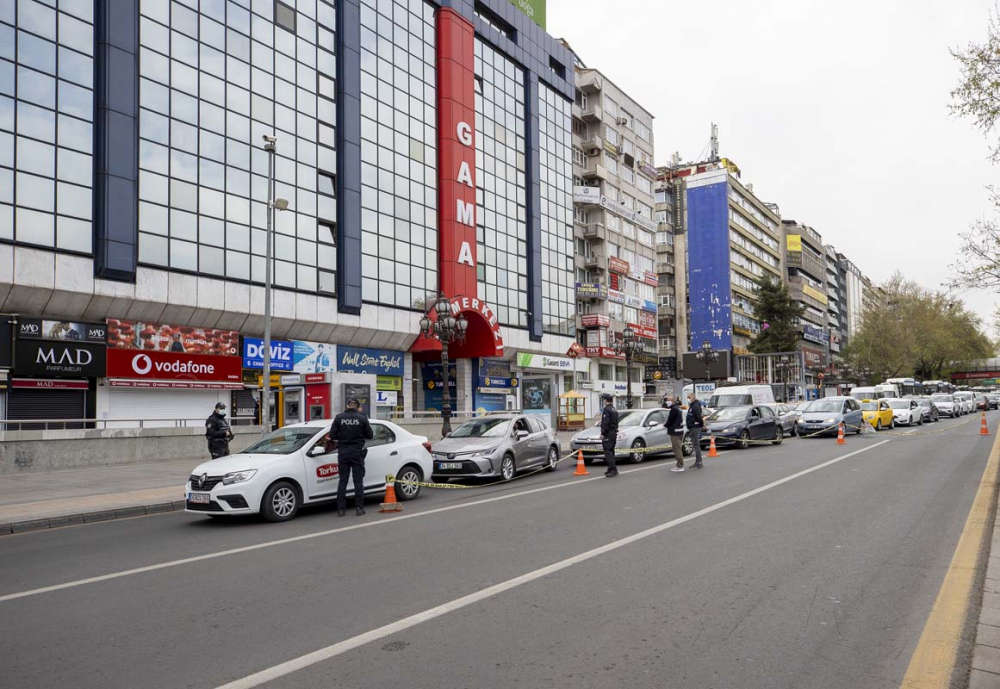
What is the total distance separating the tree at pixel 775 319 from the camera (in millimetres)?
79875

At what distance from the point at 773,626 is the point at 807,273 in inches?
4605

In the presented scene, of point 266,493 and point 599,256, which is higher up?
point 599,256

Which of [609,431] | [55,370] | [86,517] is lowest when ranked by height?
[86,517]

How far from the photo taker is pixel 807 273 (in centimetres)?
11275

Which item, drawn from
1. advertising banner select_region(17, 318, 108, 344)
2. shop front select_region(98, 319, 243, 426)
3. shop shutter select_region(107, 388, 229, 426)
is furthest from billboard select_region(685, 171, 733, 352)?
advertising banner select_region(17, 318, 108, 344)

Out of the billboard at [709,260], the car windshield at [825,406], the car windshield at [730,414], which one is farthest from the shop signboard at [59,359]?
the billboard at [709,260]

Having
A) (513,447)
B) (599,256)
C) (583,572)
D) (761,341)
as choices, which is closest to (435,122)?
(599,256)

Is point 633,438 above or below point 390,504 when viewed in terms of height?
above

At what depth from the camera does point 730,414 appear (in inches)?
960

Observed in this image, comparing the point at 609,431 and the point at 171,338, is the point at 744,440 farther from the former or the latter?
the point at 171,338

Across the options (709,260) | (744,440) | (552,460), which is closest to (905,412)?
(744,440)

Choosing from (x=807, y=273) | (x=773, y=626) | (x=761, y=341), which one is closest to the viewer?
(x=773, y=626)

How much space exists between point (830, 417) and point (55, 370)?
27.9 metres

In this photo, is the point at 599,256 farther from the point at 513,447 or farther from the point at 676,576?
the point at 676,576
